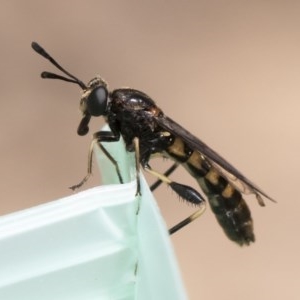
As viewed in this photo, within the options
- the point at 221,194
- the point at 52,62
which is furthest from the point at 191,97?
the point at 52,62

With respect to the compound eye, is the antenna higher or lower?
higher

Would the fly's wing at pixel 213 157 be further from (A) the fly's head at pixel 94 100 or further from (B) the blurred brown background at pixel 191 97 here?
(B) the blurred brown background at pixel 191 97

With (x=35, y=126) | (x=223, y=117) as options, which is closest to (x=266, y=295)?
(x=223, y=117)

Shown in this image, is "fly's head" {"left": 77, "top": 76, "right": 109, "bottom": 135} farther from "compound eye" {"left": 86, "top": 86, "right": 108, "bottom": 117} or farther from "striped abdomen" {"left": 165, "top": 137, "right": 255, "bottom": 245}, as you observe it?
"striped abdomen" {"left": 165, "top": 137, "right": 255, "bottom": 245}

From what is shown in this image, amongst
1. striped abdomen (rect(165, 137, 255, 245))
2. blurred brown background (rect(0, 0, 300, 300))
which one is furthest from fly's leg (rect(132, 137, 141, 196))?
blurred brown background (rect(0, 0, 300, 300))

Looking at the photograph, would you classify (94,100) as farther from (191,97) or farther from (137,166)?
(191,97)

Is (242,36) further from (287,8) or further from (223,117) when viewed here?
(223,117)
